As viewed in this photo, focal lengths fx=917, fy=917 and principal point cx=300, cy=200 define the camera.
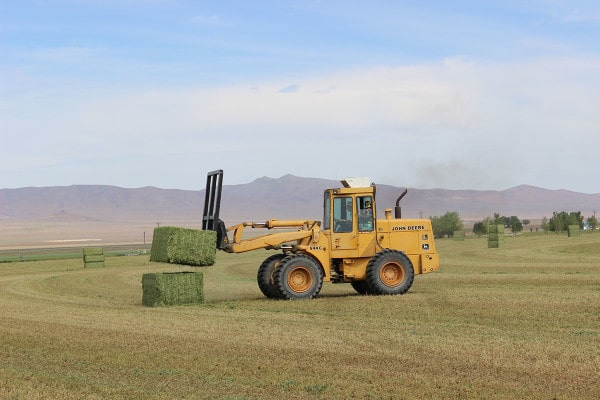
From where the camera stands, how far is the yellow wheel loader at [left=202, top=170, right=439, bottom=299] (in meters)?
23.8

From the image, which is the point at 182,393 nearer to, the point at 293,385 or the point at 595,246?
the point at 293,385

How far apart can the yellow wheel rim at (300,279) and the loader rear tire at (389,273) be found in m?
1.59

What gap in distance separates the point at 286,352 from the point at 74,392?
410 cm

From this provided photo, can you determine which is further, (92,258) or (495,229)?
(495,229)

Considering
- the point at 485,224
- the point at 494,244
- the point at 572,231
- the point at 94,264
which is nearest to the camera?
the point at 94,264

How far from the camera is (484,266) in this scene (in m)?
40.9

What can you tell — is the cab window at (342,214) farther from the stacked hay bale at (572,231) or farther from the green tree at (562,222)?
the green tree at (562,222)

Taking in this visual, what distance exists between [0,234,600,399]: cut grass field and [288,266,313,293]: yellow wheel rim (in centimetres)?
52

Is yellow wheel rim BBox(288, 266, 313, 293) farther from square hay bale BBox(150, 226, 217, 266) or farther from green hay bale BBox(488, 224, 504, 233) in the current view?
green hay bale BBox(488, 224, 504, 233)

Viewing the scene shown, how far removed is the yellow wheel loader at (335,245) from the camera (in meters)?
23.8

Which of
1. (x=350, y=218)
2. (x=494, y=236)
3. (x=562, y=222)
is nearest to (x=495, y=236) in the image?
(x=494, y=236)

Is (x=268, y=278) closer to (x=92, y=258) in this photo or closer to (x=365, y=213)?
(x=365, y=213)

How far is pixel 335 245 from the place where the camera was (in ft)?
79.9

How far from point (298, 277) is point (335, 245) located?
1.37 m
